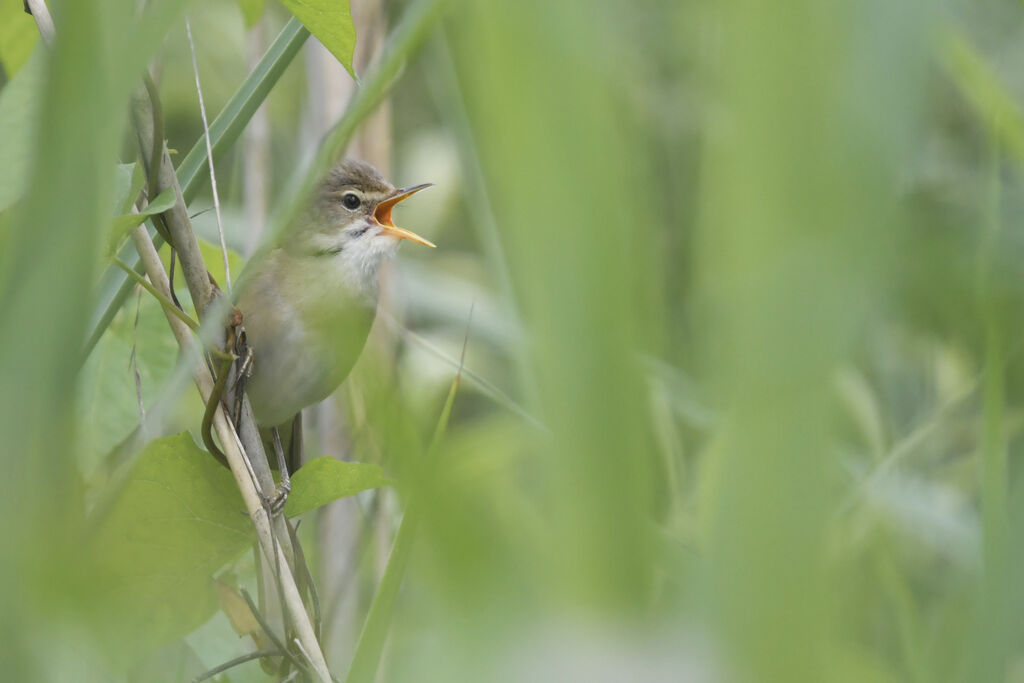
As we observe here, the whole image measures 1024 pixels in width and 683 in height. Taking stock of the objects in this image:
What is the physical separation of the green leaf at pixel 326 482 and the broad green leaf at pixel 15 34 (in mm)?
569

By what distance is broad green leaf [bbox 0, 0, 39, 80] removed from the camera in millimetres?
1209

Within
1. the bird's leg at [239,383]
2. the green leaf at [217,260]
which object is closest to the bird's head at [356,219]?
the green leaf at [217,260]

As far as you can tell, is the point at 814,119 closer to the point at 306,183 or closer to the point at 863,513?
the point at 306,183

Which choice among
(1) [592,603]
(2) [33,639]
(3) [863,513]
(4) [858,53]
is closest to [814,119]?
(4) [858,53]

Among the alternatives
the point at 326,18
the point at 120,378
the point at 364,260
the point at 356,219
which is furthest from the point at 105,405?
the point at 356,219

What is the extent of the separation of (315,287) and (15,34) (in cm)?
74

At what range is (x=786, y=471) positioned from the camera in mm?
323

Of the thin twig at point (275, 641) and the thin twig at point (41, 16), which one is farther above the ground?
the thin twig at point (41, 16)

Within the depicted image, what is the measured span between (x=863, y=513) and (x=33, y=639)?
1242mm

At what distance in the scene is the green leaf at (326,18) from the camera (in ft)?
2.99

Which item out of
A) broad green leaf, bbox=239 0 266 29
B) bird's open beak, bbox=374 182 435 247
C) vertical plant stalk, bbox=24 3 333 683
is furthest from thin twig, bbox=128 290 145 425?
bird's open beak, bbox=374 182 435 247

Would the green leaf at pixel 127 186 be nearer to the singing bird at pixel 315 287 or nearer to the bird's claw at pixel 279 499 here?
the bird's claw at pixel 279 499

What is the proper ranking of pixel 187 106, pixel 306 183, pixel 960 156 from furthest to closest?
1. pixel 187 106
2. pixel 960 156
3. pixel 306 183

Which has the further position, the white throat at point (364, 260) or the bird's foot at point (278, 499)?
the white throat at point (364, 260)
